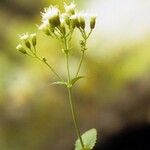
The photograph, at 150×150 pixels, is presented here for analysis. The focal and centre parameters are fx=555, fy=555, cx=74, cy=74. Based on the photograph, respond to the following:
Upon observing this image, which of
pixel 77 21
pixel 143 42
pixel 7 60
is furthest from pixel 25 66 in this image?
pixel 77 21

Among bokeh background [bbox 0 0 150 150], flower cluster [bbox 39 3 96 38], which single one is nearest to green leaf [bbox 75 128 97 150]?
flower cluster [bbox 39 3 96 38]

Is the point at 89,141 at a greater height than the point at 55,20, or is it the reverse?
the point at 55,20

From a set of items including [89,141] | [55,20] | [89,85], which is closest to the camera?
[55,20]

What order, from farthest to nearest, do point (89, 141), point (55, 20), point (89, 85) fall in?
point (89, 85)
point (89, 141)
point (55, 20)

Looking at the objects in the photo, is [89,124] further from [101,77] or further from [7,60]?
[7,60]

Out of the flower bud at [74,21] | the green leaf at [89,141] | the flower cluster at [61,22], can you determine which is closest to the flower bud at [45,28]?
the flower cluster at [61,22]

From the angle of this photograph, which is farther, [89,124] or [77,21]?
[89,124]

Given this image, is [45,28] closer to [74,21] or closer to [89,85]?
[74,21]

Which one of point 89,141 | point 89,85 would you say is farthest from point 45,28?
point 89,85
